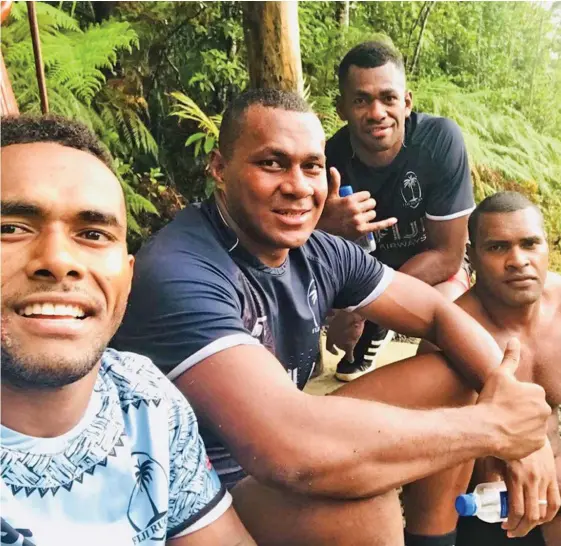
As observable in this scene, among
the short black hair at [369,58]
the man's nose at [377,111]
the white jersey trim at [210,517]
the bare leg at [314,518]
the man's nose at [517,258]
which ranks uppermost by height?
the short black hair at [369,58]

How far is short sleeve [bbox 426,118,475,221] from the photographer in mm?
3482

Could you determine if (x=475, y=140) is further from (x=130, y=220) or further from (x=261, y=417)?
(x=261, y=417)

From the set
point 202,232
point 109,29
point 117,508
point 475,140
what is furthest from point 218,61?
point 117,508

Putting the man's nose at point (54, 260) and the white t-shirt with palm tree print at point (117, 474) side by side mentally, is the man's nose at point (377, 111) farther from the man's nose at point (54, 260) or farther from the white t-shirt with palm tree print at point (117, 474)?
the man's nose at point (54, 260)

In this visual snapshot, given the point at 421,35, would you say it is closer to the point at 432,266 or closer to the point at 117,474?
the point at 432,266

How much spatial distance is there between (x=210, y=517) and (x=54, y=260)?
2.24 feet

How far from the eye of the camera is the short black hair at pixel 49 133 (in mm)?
1348

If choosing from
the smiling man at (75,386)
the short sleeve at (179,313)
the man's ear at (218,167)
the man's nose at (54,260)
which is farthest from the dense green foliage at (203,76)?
the man's nose at (54,260)

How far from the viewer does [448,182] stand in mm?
3506

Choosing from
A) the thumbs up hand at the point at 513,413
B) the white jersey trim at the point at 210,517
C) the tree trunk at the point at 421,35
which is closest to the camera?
the white jersey trim at the point at 210,517

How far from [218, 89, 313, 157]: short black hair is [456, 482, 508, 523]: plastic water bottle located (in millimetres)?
1330

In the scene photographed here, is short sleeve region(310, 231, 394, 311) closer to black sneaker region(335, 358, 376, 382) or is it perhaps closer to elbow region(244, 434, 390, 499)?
elbow region(244, 434, 390, 499)

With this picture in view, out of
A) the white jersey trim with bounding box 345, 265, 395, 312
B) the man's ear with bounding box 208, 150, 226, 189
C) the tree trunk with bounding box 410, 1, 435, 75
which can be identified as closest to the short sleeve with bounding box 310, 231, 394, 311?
the white jersey trim with bounding box 345, 265, 395, 312

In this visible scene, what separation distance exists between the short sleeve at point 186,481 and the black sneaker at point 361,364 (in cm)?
240
